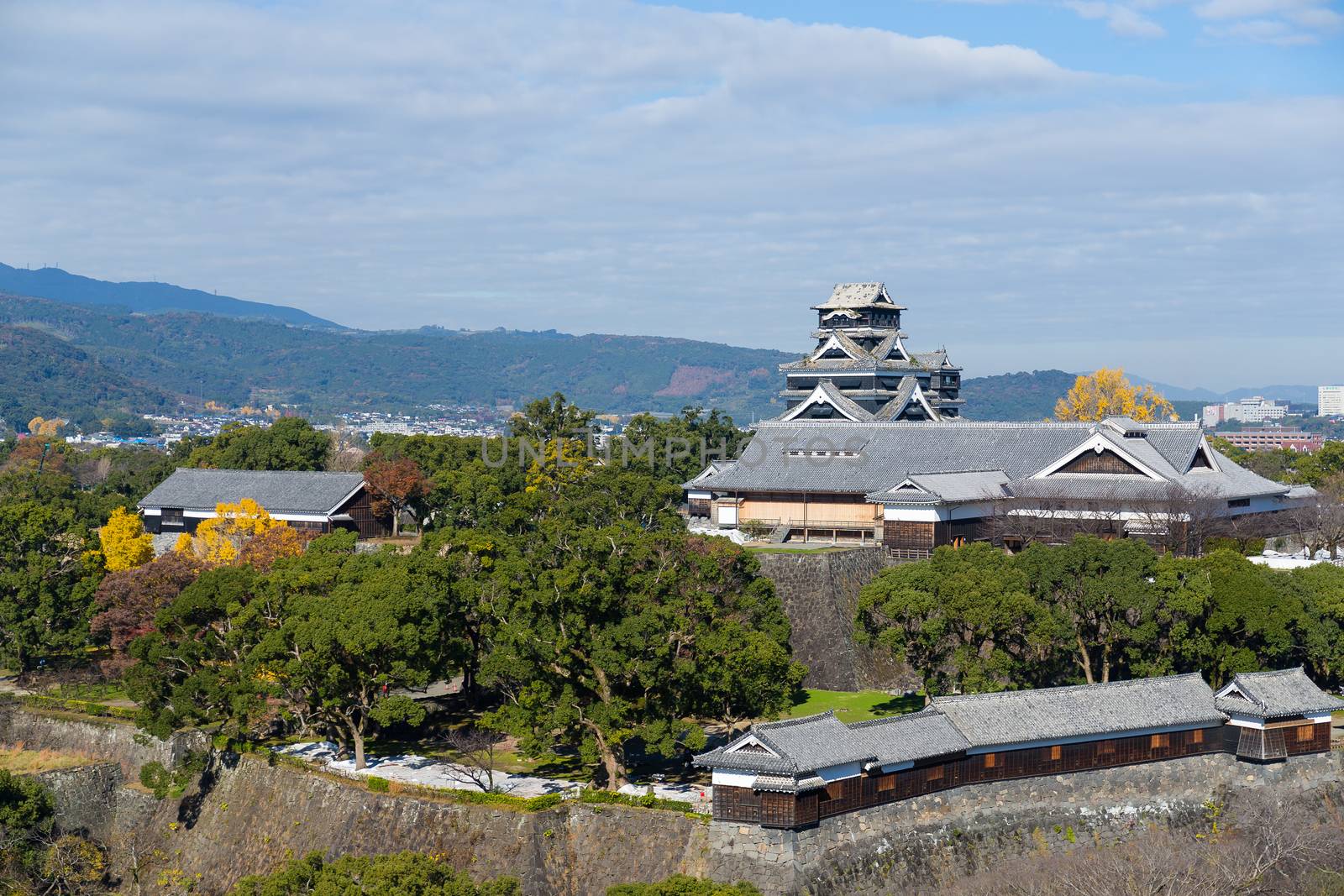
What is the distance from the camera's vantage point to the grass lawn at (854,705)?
3528cm

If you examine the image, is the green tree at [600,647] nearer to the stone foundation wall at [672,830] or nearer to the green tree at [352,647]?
the green tree at [352,647]

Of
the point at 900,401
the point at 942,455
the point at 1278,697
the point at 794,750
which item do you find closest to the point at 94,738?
the point at 794,750

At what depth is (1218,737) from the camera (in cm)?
3197

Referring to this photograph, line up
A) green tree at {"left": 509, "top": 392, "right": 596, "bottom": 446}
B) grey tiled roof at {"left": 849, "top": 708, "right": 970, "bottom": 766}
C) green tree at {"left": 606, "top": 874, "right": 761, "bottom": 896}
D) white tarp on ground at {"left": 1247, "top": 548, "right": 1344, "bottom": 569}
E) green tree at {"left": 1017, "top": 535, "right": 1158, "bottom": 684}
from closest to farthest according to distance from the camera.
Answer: green tree at {"left": 606, "top": 874, "right": 761, "bottom": 896}, grey tiled roof at {"left": 849, "top": 708, "right": 970, "bottom": 766}, green tree at {"left": 1017, "top": 535, "right": 1158, "bottom": 684}, white tarp on ground at {"left": 1247, "top": 548, "right": 1344, "bottom": 569}, green tree at {"left": 509, "top": 392, "right": 596, "bottom": 446}

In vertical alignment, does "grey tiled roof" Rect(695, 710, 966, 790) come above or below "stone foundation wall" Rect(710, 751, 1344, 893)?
above

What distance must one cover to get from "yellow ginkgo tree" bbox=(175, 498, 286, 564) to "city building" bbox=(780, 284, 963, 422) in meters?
20.3

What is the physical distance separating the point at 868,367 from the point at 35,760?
1459 inches

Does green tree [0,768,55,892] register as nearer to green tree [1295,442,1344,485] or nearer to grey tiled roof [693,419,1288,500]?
grey tiled roof [693,419,1288,500]

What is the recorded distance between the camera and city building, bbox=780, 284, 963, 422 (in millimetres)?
58919

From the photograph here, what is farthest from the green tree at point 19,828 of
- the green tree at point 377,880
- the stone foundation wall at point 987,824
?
the stone foundation wall at point 987,824

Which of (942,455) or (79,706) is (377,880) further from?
(942,455)

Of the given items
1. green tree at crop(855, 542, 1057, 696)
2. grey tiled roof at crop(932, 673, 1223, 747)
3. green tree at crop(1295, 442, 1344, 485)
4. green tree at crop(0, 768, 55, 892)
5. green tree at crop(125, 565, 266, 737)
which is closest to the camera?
grey tiled roof at crop(932, 673, 1223, 747)

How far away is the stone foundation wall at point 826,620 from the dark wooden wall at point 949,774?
28.4ft

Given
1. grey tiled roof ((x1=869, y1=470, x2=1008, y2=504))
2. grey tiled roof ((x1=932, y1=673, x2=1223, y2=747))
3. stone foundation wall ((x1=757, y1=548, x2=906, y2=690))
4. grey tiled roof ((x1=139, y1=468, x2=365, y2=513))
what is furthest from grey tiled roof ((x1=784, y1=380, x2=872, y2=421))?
grey tiled roof ((x1=932, y1=673, x2=1223, y2=747))
